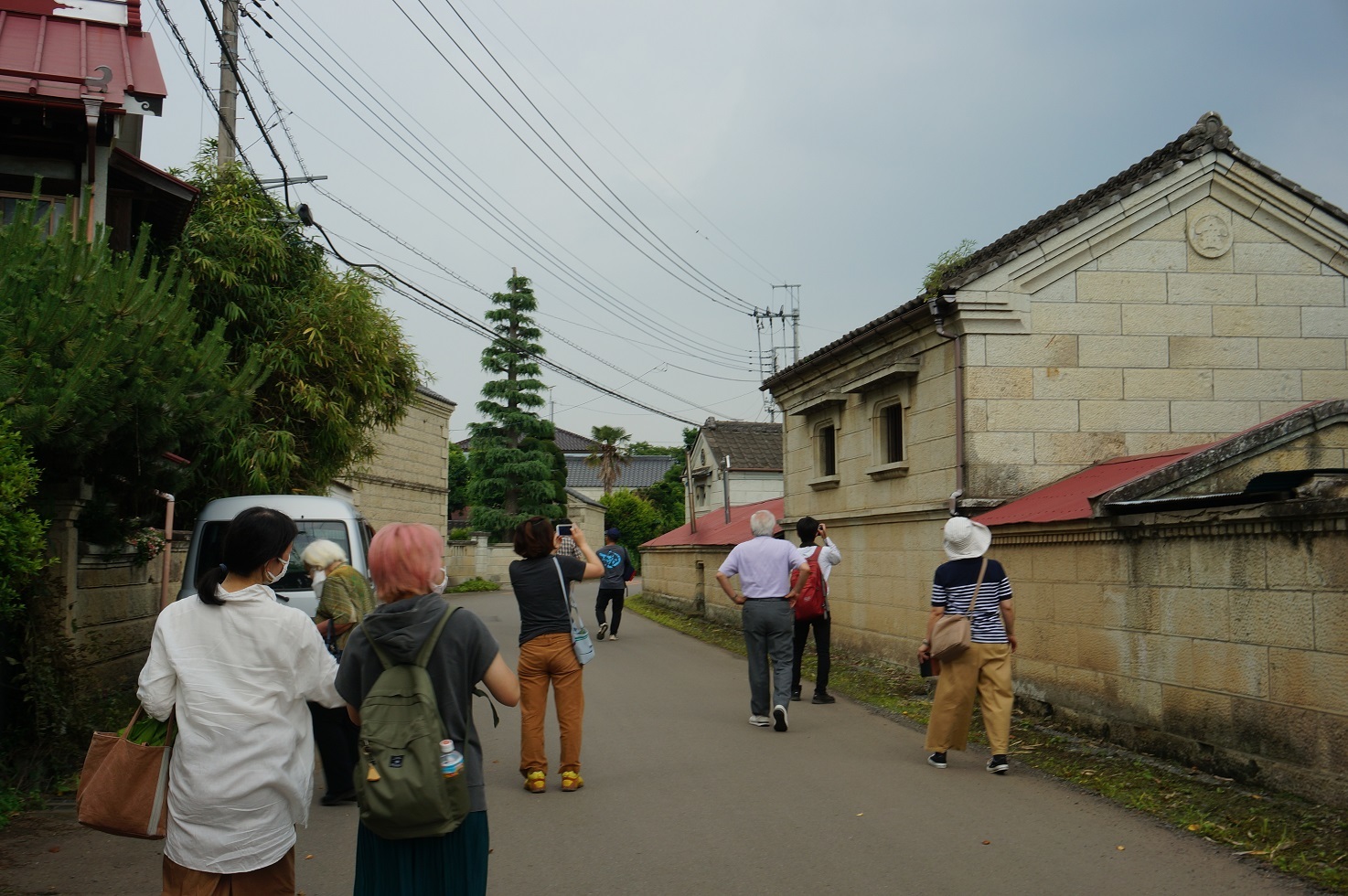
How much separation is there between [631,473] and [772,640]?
8081cm

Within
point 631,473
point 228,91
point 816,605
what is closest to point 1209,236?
point 816,605

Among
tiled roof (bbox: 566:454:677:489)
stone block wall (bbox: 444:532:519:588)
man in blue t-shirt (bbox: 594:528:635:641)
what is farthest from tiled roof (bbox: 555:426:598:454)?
man in blue t-shirt (bbox: 594:528:635:641)

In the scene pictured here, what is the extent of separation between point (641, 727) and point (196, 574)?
4353 mm

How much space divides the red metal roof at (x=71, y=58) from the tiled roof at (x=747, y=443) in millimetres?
28534

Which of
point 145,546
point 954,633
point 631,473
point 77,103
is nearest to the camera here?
point 954,633

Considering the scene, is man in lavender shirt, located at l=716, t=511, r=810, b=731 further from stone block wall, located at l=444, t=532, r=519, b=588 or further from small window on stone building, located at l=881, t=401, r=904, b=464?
stone block wall, located at l=444, t=532, r=519, b=588

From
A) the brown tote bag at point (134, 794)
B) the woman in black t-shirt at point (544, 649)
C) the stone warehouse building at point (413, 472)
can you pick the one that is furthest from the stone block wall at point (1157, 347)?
the stone warehouse building at point (413, 472)

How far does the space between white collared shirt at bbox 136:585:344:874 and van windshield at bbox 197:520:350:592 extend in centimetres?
640

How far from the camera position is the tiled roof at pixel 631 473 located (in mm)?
87688

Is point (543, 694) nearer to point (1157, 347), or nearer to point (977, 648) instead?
point (977, 648)

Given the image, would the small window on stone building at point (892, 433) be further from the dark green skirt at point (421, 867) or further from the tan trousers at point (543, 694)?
the dark green skirt at point (421, 867)

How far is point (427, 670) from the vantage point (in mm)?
3420

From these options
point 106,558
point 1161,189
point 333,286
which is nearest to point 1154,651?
point 1161,189

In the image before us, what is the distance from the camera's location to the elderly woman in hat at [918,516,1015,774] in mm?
7672
